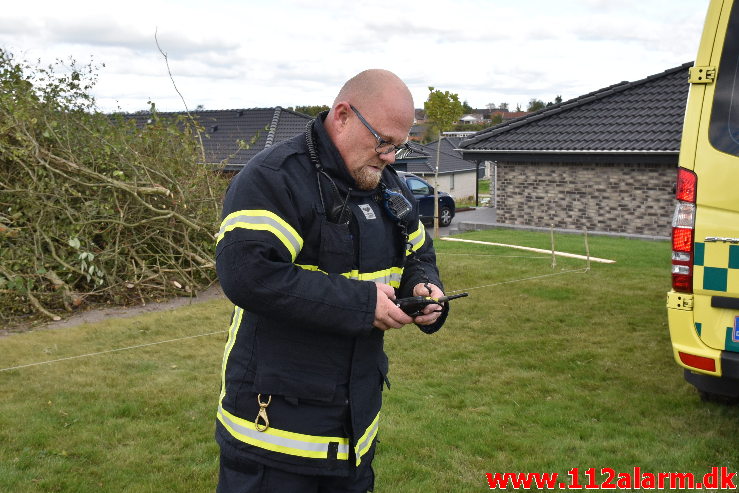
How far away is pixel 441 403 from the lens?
16.9 feet

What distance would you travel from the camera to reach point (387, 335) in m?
6.89

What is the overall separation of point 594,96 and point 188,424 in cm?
1621

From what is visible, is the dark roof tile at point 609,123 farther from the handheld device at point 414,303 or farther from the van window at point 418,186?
the handheld device at point 414,303

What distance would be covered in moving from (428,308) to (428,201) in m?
18.8

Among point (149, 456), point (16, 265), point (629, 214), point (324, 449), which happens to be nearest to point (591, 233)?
point (629, 214)

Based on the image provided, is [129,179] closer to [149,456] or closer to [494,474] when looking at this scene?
[149,456]

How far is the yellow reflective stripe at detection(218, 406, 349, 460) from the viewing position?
7.53 feet

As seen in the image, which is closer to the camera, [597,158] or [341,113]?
[341,113]

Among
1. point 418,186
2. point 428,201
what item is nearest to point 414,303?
point 428,201

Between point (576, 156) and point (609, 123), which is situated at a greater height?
point (609, 123)

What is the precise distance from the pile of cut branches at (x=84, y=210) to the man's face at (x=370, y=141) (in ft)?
22.2

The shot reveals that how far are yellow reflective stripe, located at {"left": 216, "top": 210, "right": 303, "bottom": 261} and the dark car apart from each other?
61.0ft

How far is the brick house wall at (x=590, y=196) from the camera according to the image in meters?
15.8

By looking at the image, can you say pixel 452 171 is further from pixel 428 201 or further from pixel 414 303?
pixel 414 303
